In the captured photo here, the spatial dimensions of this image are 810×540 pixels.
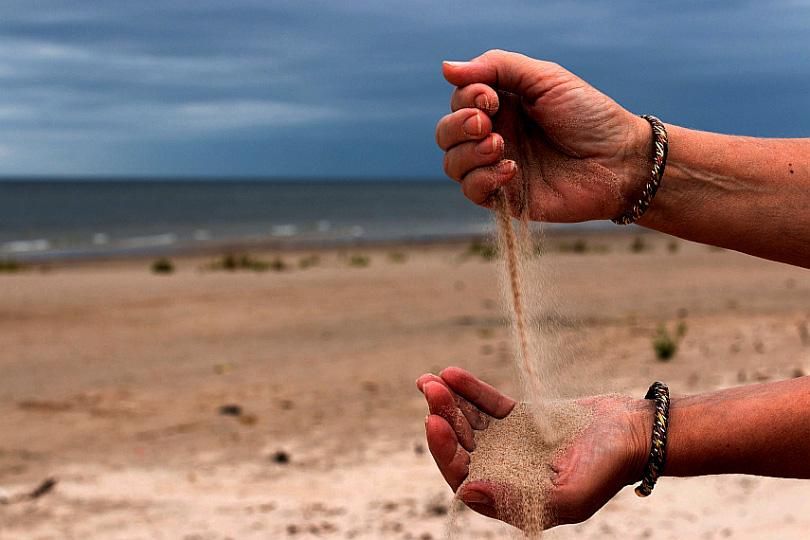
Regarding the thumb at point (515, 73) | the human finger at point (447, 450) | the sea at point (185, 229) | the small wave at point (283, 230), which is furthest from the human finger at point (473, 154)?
the small wave at point (283, 230)

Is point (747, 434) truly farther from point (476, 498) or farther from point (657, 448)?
point (476, 498)

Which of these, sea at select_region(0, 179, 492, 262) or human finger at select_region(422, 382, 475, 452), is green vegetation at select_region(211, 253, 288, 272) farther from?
human finger at select_region(422, 382, 475, 452)

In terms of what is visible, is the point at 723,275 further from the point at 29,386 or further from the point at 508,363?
the point at 29,386

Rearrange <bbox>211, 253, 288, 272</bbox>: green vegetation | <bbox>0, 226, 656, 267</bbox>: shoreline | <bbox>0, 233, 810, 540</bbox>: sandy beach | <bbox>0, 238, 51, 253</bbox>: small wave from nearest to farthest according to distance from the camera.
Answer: <bbox>0, 233, 810, 540</bbox>: sandy beach, <bbox>211, 253, 288, 272</bbox>: green vegetation, <bbox>0, 226, 656, 267</bbox>: shoreline, <bbox>0, 238, 51, 253</bbox>: small wave

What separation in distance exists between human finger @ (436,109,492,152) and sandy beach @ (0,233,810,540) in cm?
79

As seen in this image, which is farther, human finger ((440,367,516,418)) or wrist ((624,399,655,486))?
human finger ((440,367,516,418))

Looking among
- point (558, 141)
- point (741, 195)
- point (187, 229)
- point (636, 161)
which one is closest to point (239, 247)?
point (187, 229)

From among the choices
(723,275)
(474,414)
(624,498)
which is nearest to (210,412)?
(624,498)

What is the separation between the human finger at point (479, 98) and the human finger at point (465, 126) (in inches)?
1.6

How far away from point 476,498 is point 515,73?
4.38 feet

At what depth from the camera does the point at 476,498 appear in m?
2.20

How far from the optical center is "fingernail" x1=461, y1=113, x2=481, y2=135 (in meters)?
2.25

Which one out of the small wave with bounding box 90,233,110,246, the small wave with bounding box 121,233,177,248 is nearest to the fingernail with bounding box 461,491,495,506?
the small wave with bounding box 121,233,177,248

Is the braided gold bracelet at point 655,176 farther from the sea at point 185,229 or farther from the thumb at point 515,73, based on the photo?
the sea at point 185,229
